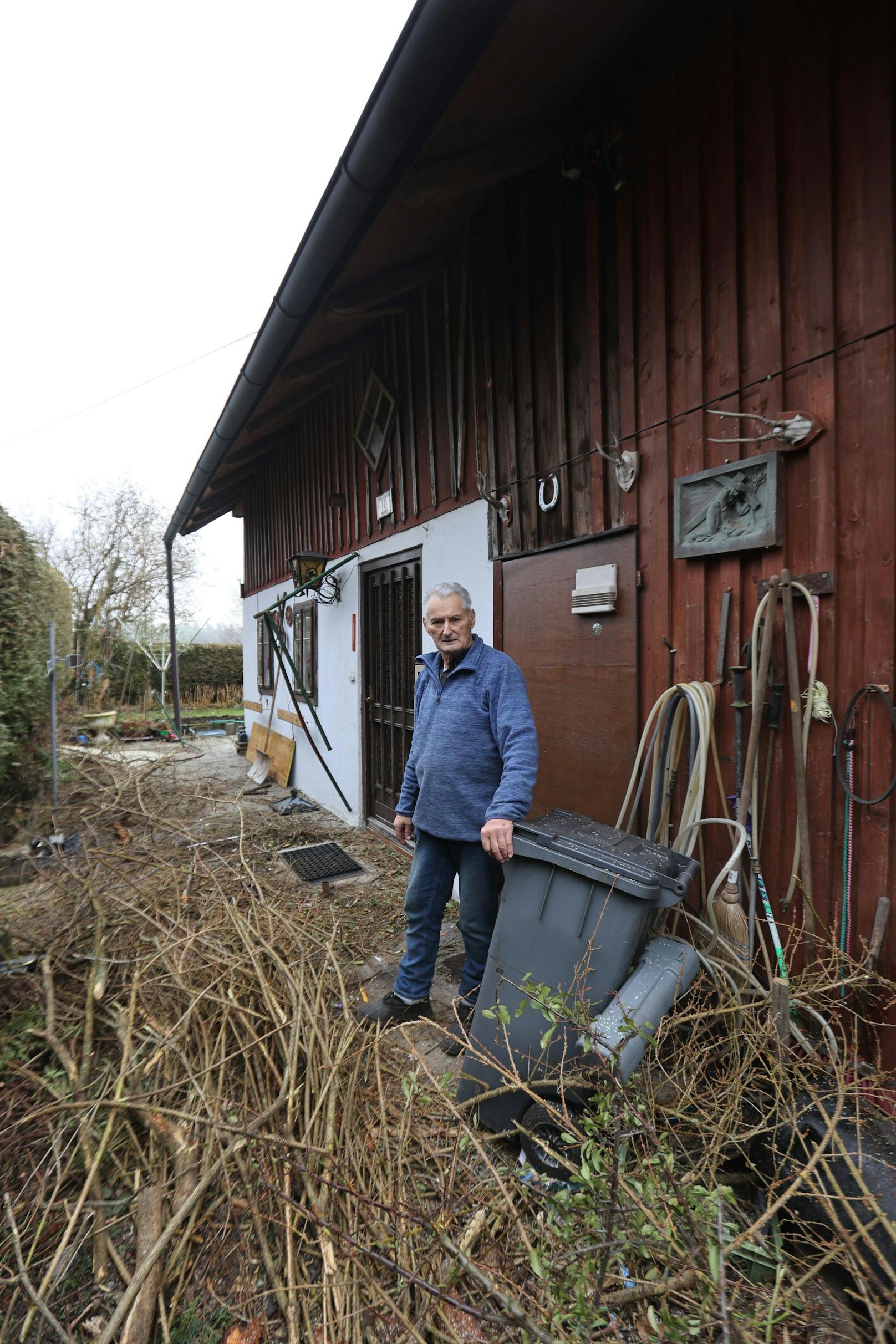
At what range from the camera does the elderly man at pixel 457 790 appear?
2.51 m

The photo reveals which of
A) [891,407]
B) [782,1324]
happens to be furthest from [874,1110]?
[891,407]

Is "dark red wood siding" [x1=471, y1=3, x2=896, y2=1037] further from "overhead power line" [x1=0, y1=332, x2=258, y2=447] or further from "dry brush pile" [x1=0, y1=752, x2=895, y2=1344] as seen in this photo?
"overhead power line" [x1=0, y1=332, x2=258, y2=447]

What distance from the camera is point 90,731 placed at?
1152 centimetres

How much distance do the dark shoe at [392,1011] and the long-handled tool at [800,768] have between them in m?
1.61

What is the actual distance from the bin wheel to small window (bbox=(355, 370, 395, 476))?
5.02 m

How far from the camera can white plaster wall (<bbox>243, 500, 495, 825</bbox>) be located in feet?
13.2

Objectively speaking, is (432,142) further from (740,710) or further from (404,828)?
(404,828)

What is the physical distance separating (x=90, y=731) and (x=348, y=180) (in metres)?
11.4

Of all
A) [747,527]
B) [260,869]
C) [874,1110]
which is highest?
[747,527]

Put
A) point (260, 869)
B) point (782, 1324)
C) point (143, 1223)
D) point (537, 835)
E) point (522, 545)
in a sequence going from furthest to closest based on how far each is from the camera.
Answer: point (260, 869)
point (522, 545)
point (537, 835)
point (143, 1223)
point (782, 1324)

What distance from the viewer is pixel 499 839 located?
2078mm

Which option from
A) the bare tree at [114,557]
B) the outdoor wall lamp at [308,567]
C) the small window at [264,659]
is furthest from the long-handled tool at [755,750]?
the bare tree at [114,557]

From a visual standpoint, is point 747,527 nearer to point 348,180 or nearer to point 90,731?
point 348,180

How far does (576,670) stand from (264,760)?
6.90 metres
